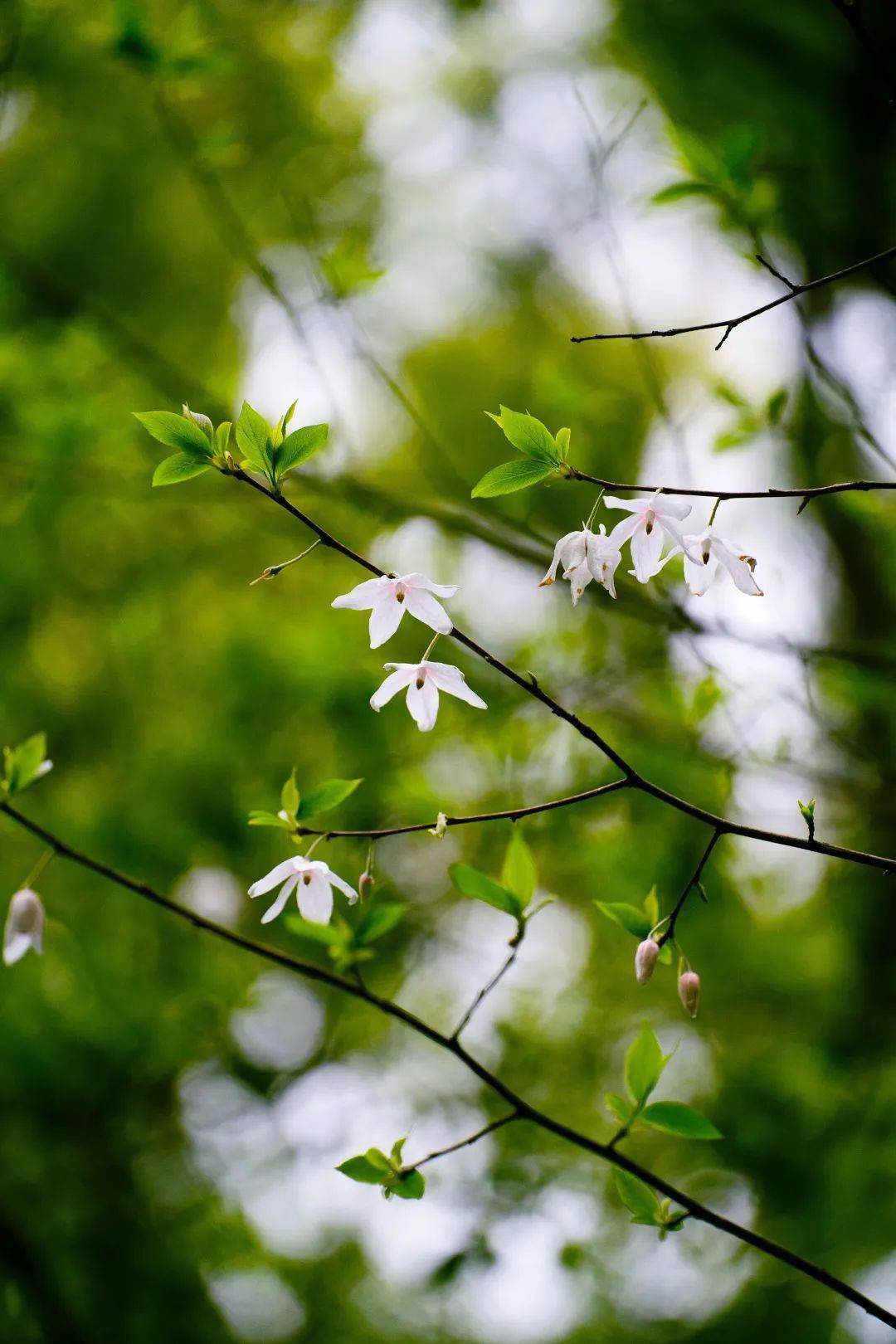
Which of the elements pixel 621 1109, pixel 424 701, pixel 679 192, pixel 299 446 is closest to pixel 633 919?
pixel 621 1109

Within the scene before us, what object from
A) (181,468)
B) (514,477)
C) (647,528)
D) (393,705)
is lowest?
(393,705)

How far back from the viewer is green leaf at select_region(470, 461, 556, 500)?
32.3 inches

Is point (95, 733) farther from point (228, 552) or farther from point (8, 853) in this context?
point (228, 552)

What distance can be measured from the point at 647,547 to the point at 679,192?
838 mm

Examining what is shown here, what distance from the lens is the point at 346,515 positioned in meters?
2.56

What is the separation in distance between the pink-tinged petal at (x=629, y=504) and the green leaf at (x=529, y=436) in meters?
0.09

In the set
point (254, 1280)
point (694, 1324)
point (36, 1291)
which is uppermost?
point (36, 1291)

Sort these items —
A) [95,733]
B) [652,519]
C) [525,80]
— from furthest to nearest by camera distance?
[525,80] < [95,733] < [652,519]

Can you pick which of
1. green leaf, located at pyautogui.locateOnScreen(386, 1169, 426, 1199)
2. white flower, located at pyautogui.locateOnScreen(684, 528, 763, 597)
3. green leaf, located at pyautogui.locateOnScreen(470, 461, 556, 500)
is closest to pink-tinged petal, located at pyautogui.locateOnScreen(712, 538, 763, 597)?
white flower, located at pyautogui.locateOnScreen(684, 528, 763, 597)

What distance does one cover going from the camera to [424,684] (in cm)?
96

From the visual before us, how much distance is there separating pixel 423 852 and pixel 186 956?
0.76 metres

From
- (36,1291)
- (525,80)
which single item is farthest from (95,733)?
(525,80)

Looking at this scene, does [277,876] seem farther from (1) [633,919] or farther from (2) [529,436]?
(2) [529,436]

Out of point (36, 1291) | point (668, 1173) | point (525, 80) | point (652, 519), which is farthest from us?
point (525, 80)
